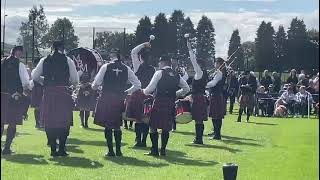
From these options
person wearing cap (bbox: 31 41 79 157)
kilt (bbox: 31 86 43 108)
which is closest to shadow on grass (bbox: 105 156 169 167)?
person wearing cap (bbox: 31 41 79 157)

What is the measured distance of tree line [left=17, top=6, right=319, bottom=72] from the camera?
330 inches

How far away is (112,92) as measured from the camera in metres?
8.27

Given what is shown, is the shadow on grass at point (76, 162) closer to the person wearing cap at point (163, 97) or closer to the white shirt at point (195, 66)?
the person wearing cap at point (163, 97)

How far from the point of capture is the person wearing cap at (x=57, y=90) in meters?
7.91

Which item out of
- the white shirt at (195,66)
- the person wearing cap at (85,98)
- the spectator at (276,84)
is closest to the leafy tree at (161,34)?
the spectator at (276,84)

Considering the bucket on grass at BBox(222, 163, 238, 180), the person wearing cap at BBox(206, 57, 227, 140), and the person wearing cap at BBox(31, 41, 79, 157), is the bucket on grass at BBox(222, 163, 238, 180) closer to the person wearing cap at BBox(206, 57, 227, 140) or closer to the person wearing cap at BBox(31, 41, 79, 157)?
the person wearing cap at BBox(31, 41, 79, 157)

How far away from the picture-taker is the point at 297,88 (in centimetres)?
2036

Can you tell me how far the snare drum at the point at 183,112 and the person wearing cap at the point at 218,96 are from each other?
0.47 metres

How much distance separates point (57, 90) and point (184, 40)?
28.2 meters

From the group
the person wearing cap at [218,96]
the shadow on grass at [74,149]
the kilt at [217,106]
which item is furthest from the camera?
the kilt at [217,106]

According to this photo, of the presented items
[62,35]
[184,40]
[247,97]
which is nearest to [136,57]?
[247,97]

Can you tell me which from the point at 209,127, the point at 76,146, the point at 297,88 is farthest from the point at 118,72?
the point at 297,88

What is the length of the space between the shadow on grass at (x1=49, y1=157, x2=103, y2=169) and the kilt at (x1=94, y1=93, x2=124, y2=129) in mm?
627

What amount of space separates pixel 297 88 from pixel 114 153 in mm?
13041
